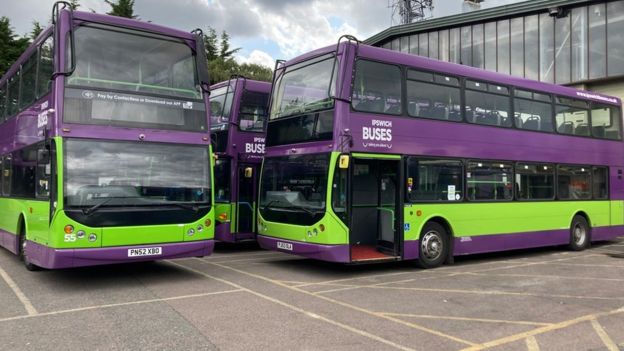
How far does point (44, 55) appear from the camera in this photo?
363 inches

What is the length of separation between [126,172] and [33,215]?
227 centimetres

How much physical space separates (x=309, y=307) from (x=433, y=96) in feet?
18.9

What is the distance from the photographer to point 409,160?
1065 centimetres

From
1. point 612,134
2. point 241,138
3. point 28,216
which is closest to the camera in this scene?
point 28,216

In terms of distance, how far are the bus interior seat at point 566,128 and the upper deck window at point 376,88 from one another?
5.88 m

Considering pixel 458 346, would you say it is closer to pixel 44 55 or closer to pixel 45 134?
pixel 45 134

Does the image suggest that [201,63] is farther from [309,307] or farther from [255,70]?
[255,70]

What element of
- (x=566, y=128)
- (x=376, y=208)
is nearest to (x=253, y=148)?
(x=376, y=208)

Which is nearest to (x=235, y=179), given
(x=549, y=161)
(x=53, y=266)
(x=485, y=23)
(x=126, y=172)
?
(x=126, y=172)

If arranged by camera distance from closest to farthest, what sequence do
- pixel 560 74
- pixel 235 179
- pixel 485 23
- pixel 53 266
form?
pixel 53 266
pixel 235 179
pixel 560 74
pixel 485 23

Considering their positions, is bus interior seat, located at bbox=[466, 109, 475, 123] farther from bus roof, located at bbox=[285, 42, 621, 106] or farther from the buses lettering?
the buses lettering

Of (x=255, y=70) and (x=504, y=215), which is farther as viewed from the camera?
(x=255, y=70)

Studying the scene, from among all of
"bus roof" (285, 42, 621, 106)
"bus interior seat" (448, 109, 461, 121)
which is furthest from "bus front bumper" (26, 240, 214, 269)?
"bus interior seat" (448, 109, 461, 121)

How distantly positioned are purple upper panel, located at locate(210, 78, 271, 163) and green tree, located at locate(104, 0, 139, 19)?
25210 millimetres
